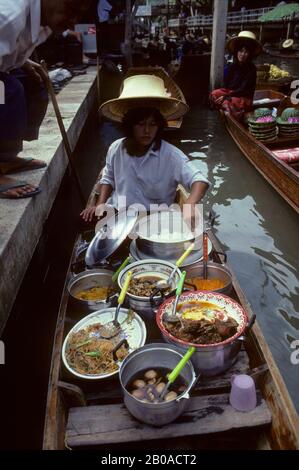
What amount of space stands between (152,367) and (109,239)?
117 cm

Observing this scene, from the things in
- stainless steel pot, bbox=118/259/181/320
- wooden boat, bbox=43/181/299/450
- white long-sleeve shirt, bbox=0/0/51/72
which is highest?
white long-sleeve shirt, bbox=0/0/51/72

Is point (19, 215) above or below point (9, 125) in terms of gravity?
below

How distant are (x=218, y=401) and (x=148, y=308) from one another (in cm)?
76

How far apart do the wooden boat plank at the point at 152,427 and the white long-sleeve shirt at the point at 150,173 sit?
219 centimetres

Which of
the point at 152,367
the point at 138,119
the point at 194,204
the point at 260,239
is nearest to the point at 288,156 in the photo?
the point at 260,239

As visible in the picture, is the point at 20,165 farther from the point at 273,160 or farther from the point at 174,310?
the point at 273,160

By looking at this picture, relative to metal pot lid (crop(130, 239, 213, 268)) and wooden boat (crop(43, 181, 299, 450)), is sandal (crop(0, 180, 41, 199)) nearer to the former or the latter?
metal pot lid (crop(130, 239, 213, 268))

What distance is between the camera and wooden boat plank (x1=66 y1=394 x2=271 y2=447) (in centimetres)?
194

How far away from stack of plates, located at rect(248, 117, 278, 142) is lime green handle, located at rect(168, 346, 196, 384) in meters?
6.21

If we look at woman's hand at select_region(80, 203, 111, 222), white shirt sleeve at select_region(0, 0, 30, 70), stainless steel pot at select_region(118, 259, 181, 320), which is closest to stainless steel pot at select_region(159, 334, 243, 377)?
stainless steel pot at select_region(118, 259, 181, 320)

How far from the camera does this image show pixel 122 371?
6.71 feet

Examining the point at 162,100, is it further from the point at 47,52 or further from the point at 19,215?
the point at 47,52

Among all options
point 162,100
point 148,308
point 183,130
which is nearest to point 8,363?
point 148,308

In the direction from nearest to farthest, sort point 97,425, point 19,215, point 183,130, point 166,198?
point 97,425
point 19,215
point 166,198
point 183,130
